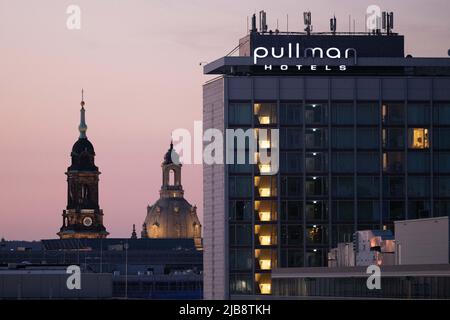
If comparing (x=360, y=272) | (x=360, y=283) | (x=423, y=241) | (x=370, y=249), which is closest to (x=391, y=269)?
(x=423, y=241)

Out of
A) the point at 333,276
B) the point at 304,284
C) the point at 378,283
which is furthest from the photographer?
the point at 304,284

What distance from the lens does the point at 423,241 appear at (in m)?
135

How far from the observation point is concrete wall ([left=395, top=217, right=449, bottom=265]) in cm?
12912

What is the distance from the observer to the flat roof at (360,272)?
382 ft

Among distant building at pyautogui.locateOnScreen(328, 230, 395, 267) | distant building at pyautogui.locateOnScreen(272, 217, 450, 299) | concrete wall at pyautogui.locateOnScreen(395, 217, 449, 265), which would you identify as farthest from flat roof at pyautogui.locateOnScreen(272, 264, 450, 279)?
distant building at pyautogui.locateOnScreen(328, 230, 395, 267)

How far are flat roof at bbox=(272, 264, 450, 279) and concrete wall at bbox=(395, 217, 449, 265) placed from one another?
445cm

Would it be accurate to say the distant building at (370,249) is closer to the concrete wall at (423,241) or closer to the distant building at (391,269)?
the distant building at (391,269)

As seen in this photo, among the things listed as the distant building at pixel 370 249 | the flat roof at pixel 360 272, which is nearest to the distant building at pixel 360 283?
the flat roof at pixel 360 272

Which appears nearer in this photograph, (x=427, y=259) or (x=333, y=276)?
(x=427, y=259)
